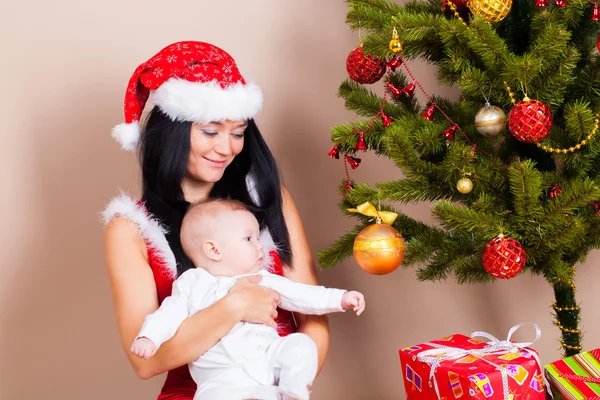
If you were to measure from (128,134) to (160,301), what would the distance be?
489mm

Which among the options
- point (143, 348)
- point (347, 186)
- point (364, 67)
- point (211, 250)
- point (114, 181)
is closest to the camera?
point (143, 348)

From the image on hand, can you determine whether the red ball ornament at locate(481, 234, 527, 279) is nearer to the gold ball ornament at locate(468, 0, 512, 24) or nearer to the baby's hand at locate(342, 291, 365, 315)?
the baby's hand at locate(342, 291, 365, 315)

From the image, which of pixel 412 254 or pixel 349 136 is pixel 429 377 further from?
pixel 349 136

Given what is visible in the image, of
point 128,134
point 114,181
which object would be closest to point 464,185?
point 128,134

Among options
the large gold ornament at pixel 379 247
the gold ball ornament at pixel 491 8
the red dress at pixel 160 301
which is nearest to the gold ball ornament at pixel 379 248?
the large gold ornament at pixel 379 247

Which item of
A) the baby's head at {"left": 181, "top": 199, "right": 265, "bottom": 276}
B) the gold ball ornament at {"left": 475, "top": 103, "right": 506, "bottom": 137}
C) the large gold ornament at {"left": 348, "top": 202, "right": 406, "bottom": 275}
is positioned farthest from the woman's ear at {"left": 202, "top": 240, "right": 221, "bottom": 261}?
the gold ball ornament at {"left": 475, "top": 103, "right": 506, "bottom": 137}

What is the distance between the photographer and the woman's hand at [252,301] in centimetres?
182

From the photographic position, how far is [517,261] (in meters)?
1.80

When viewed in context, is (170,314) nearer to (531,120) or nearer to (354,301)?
(354,301)

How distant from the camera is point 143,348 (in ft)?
5.46

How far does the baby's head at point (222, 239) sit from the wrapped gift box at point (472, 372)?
0.50 m

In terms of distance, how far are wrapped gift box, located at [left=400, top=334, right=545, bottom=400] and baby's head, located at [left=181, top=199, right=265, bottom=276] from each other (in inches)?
19.7

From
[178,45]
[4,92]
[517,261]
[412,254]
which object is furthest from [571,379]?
[4,92]

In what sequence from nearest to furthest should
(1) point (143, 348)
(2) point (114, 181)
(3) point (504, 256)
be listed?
(1) point (143, 348) < (3) point (504, 256) < (2) point (114, 181)
